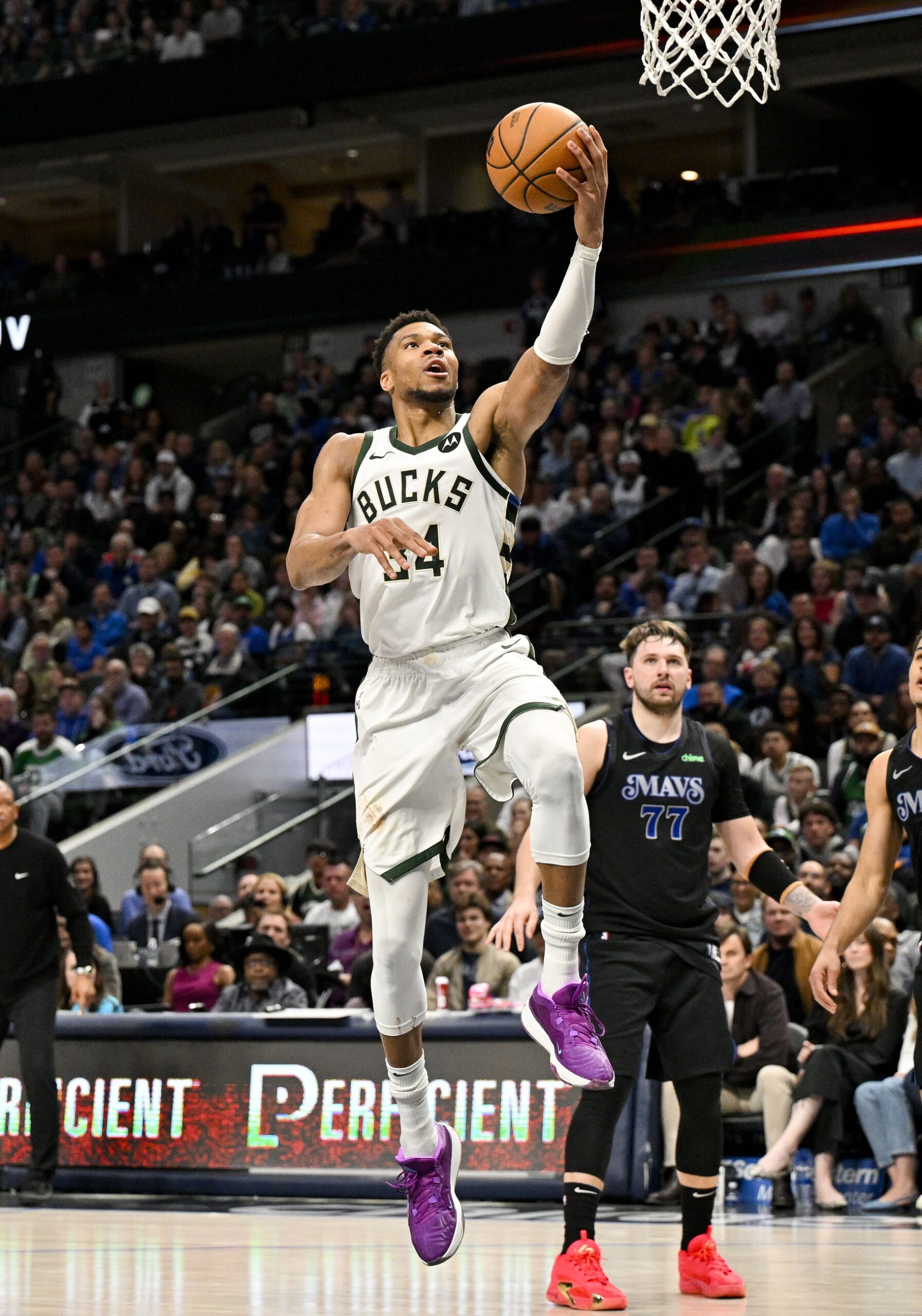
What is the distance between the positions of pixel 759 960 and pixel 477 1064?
1905 mm

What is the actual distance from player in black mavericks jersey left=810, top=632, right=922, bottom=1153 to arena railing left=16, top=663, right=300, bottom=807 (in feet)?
38.1

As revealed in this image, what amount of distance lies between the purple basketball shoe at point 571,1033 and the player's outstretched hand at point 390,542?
4.34 ft

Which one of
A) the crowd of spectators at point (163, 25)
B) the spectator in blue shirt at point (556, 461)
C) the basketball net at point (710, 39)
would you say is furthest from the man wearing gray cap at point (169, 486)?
the basketball net at point (710, 39)

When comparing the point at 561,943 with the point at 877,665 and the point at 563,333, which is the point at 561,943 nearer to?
the point at 563,333

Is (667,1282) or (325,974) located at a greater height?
(325,974)

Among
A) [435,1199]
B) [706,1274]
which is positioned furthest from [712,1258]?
[435,1199]

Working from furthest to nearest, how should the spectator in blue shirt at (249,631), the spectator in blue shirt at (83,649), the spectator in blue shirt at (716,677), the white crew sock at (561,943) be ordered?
the spectator in blue shirt at (83,649)
the spectator in blue shirt at (249,631)
the spectator in blue shirt at (716,677)
the white crew sock at (561,943)

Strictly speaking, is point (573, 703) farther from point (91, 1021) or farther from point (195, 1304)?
point (195, 1304)

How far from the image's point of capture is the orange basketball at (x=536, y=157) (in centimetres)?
523

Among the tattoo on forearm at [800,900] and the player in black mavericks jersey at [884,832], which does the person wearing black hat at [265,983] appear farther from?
the player in black mavericks jersey at [884,832]

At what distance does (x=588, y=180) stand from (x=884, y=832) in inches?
90.5

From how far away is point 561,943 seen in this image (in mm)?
5383

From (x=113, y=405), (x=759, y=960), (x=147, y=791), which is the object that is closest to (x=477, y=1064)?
(x=759, y=960)

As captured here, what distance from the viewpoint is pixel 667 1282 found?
6.53 metres
